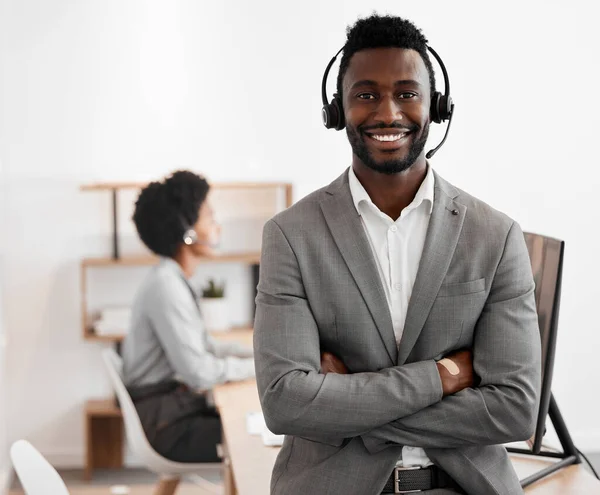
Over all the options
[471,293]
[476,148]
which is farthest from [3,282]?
[471,293]

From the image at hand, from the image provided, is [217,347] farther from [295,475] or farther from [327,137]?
[295,475]

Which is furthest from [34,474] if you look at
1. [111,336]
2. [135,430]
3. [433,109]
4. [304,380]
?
[111,336]

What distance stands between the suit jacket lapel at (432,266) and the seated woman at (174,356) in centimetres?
169

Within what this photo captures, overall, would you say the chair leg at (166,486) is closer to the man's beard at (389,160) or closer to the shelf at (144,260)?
the shelf at (144,260)

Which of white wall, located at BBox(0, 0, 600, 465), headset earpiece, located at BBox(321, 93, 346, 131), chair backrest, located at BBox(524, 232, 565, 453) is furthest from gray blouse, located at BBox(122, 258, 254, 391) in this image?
headset earpiece, located at BBox(321, 93, 346, 131)

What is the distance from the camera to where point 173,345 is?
10.7ft

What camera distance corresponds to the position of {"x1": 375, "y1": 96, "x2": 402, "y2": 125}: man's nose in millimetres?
1599

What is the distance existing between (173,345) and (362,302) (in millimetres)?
1777

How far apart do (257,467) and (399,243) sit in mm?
853

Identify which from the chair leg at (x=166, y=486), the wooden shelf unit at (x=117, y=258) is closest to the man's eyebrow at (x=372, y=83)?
the chair leg at (x=166, y=486)

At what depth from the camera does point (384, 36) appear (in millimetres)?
1644

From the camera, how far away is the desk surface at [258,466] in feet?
6.41

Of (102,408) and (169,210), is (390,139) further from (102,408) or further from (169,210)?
(102,408)

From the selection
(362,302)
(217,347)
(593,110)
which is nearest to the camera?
(362,302)
